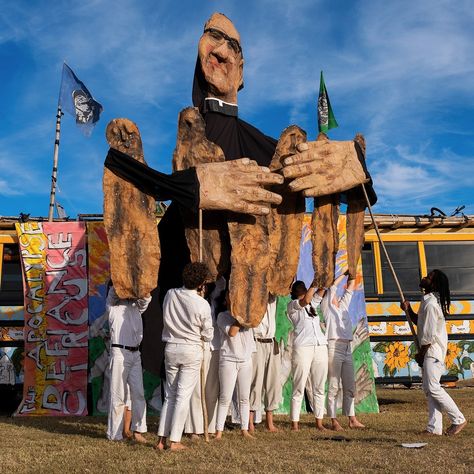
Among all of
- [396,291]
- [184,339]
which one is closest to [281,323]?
[396,291]

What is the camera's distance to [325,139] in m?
6.19

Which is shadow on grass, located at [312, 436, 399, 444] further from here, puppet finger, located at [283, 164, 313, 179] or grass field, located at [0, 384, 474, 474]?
puppet finger, located at [283, 164, 313, 179]

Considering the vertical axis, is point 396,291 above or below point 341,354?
above

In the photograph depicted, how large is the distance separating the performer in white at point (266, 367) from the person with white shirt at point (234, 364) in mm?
423

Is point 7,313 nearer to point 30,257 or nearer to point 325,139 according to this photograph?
point 30,257

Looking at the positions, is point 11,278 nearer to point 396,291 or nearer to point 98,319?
point 98,319

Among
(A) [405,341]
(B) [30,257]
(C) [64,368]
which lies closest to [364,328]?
(A) [405,341]

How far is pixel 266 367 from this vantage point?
652cm

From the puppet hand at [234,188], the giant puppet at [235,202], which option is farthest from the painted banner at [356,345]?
the puppet hand at [234,188]

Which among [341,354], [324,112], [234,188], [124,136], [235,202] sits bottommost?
[341,354]

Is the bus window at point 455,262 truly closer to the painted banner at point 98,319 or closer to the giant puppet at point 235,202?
the giant puppet at point 235,202

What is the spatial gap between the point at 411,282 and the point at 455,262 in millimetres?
844

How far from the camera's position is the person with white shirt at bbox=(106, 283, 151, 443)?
18.1 ft

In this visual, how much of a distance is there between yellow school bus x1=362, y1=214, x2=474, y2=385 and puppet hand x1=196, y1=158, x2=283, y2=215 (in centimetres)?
423
